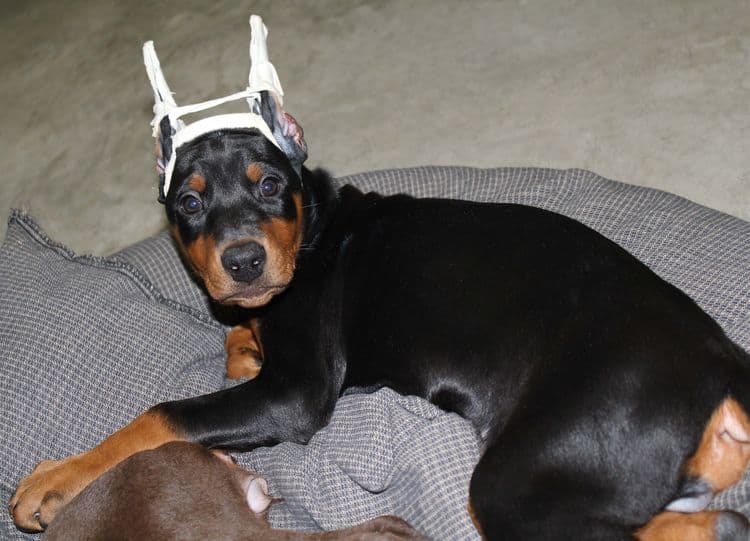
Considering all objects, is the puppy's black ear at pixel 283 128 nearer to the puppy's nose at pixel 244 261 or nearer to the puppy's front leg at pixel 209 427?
the puppy's nose at pixel 244 261

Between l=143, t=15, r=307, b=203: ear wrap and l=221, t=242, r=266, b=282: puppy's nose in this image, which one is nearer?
l=221, t=242, r=266, b=282: puppy's nose

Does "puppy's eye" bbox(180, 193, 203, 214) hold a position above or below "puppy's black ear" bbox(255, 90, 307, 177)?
below

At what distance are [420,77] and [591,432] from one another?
4.08m

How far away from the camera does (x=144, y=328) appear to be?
143 inches

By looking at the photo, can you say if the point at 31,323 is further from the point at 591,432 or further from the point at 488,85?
the point at 488,85

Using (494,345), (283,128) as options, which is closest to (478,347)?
(494,345)

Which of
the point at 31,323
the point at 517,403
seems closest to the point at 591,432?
the point at 517,403

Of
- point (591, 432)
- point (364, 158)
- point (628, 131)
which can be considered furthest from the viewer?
point (364, 158)

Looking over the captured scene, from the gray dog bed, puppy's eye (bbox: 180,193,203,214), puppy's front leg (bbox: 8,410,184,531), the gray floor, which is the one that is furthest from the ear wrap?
the gray floor

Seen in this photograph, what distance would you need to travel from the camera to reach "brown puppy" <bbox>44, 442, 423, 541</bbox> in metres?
2.60

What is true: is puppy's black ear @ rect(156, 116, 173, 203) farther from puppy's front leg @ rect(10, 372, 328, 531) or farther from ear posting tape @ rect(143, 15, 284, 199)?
puppy's front leg @ rect(10, 372, 328, 531)

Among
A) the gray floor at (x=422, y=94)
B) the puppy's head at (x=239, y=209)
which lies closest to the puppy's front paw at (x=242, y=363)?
the puppy's head at (x=239, y=209)

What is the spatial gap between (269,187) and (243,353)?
0.80 meters

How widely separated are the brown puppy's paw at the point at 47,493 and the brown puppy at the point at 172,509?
25cm
